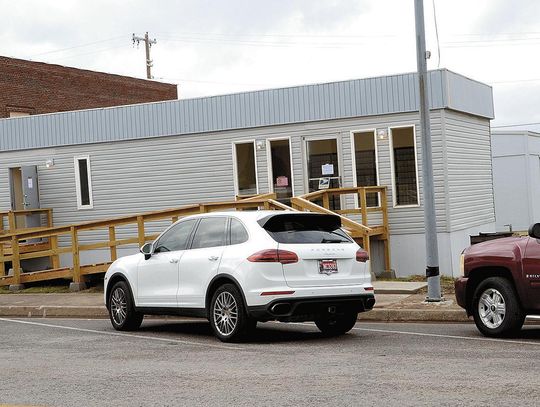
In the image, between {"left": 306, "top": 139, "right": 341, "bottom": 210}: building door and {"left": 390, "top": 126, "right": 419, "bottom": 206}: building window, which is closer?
{"left": 390, "top": 126, "right": 419, "bottom": 206}: building window

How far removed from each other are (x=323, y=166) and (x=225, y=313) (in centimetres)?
1163

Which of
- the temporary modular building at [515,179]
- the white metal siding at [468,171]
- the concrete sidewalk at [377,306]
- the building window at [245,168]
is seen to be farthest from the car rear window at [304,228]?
the temporary modular building at [515,179]

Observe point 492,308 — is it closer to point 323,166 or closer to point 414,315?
point 414,315

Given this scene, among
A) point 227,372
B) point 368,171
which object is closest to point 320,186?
point 368,171

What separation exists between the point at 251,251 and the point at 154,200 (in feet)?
46.4

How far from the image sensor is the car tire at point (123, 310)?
48.3 ft

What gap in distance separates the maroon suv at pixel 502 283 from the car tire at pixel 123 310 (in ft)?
15.5

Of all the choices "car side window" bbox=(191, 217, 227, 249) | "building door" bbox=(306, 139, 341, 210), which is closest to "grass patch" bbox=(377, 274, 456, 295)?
"building door" bbox=(306, 139, 341, 210)

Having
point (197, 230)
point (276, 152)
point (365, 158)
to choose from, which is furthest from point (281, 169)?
point (197, 230)

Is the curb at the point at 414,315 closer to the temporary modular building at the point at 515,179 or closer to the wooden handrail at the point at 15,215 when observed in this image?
the wooden handrail at the point at 15,215

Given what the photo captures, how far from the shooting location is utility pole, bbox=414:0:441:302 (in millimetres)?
16109

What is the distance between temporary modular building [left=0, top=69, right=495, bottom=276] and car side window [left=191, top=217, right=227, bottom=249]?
981 cm

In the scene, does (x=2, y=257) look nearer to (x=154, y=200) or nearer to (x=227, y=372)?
(x=154, y=200)

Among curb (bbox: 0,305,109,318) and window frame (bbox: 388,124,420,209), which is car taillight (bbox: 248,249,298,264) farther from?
window frame (bbox: 388,124,420,209)
